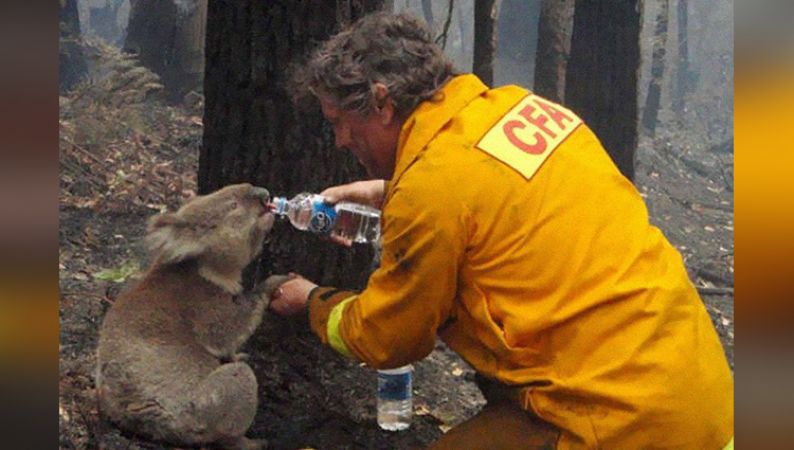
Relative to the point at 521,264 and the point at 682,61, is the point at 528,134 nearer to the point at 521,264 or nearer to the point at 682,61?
the point at 521,264

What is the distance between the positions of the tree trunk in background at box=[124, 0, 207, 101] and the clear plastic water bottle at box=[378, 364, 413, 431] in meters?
1.35

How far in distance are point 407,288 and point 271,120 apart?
904mm

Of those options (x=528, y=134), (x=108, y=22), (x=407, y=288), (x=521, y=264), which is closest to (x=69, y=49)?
(x=108, y=22)

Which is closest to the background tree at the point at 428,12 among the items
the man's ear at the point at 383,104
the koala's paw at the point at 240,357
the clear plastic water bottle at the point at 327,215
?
the man's ear at the point at 383,104

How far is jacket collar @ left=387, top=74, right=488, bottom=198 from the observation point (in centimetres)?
270

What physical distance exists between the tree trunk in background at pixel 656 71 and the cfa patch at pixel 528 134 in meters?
0.47

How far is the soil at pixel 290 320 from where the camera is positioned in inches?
122

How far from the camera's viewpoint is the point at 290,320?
3.21m

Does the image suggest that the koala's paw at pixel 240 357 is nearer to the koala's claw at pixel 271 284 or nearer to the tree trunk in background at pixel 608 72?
the koala's claw at pixel 271 284

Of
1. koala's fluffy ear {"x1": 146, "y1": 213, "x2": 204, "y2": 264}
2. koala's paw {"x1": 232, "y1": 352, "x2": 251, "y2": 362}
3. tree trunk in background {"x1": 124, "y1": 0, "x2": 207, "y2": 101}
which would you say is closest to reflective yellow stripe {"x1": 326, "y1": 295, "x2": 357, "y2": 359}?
koala's paw {"x1": 232, "y1": 352, "x2": 251, "y2": 362}

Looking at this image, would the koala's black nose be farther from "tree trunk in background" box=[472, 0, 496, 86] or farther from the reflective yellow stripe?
"tree trunk in background" box=[472, 0, 496, 86]
